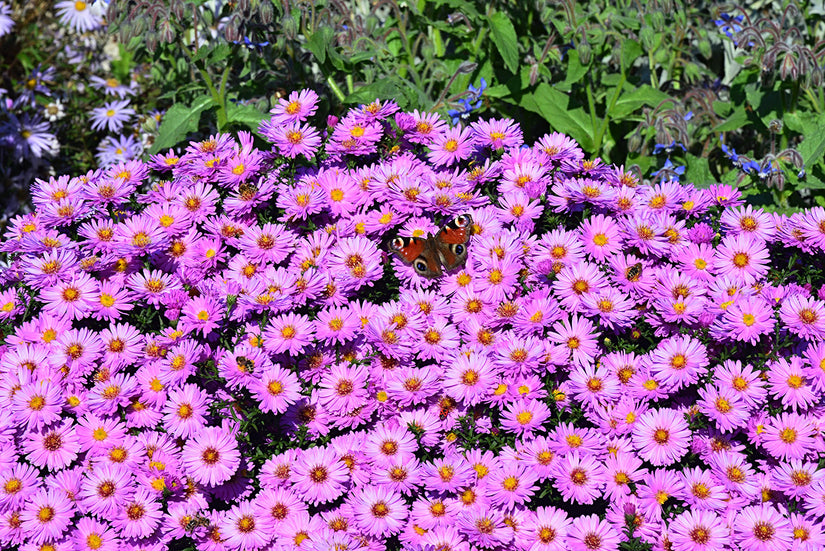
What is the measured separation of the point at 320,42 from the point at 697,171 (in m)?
1.50

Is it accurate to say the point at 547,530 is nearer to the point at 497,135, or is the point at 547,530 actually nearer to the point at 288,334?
the point at 288,334

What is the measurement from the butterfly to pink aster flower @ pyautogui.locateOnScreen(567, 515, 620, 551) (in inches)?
28.3

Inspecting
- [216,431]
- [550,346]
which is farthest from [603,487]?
[216,431]

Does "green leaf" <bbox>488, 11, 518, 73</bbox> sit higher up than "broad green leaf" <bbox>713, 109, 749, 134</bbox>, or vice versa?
"green leaf" <bbox>488, 11, 518, 73</bbox>

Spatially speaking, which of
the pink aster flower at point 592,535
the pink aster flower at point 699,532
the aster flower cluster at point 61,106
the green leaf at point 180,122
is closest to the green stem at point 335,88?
the green leaf at point 180,122

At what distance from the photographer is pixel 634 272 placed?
2197 mm

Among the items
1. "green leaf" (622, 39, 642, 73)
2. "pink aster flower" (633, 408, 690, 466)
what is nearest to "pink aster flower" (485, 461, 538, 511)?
"pink aster flower" (633, 408, 690, 466)

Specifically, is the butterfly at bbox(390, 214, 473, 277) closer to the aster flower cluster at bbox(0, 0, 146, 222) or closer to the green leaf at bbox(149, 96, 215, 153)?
the green leaf at bbox(149, 96, 215, 153)

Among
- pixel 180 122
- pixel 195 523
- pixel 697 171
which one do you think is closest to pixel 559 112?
pixel 697 171

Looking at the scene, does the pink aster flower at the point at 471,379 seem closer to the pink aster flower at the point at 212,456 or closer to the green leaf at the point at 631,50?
the pink aster flower at the point at 212,456

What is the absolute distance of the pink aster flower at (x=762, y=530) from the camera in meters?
1.93

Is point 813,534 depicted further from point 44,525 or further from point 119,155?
point 119,155

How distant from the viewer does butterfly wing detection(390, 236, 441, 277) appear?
7.27 ft

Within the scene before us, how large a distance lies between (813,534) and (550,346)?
2.40 ft
